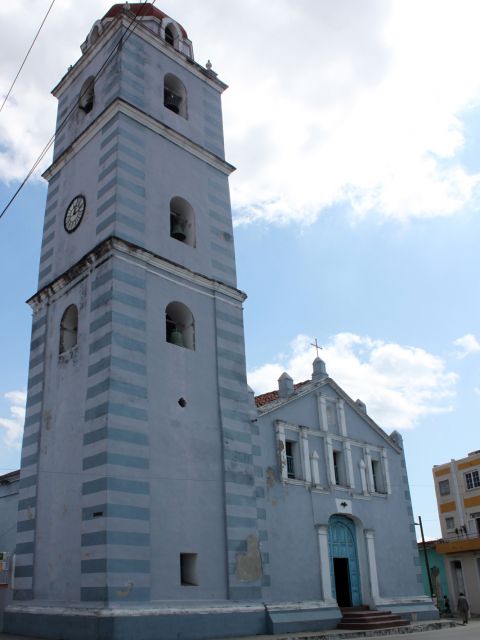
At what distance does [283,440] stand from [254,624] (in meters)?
5.68

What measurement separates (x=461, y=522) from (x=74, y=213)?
3207 centimetres

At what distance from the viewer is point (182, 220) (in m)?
19.6

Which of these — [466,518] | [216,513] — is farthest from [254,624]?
[466,518]

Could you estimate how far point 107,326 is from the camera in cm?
1578

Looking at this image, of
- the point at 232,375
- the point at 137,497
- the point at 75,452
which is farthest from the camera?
the point at 232,375

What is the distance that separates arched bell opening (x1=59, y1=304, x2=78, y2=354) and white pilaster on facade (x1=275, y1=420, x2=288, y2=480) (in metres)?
6.70

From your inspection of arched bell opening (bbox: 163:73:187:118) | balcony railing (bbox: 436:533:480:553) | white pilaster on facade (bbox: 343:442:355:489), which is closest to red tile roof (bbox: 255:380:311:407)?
white pilaster on facade (bbox: 343:442:355:489)

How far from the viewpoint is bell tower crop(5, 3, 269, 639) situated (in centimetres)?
1439

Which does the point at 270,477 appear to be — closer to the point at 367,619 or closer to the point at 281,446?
the point at 281,446

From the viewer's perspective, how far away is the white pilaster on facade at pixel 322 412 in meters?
22.0

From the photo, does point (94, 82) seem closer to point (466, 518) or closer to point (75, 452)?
point (75, 452)

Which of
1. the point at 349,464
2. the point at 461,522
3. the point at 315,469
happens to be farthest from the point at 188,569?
the point at 461,522

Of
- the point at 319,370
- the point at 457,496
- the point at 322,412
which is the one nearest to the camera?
the point at 322,412

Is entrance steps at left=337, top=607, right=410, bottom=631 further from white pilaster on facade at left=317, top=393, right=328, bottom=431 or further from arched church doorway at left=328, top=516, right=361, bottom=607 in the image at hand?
white pilaster on facade at left=317, top=393, right=328, bottom=431
